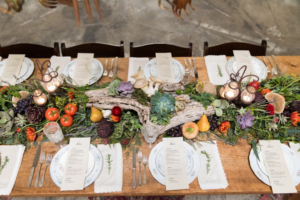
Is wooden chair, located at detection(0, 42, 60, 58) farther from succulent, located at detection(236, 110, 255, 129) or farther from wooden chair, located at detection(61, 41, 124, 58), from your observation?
succulent, located at detection(236, 110, 255, 129)

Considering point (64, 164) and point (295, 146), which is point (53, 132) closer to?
point (64, 164)

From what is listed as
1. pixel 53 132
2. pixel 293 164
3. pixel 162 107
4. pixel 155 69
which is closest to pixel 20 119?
pixel 53 132

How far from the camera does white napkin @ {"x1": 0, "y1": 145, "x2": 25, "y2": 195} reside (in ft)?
4.00

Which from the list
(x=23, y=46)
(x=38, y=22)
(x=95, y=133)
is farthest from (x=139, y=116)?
(x=38, y=22)

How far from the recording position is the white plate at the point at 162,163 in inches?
49.8

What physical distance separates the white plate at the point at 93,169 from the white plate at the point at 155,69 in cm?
72

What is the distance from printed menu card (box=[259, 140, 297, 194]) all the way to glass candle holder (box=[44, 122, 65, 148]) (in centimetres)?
126

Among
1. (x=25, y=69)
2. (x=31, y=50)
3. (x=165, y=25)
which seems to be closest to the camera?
(x=25, y=69)

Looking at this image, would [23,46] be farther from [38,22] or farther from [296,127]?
[296,127]

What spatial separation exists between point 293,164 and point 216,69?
0.85 metres

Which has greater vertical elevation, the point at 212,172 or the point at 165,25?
the point at 165,25

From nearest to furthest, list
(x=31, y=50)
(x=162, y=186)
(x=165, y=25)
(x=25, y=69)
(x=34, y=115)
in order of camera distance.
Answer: (x=162, y=186), (x=34, y=115), (x=25, y=69), (x=31, y=50), (x=165, y=25)

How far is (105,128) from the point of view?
1.34 metres

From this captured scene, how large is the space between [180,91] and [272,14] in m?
3.14
